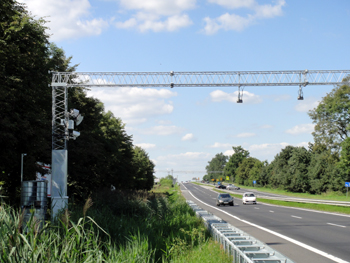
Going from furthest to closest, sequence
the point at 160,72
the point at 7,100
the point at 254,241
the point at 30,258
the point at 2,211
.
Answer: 1. the point at 160,72
2. the point at 7,100
3. the point at 254,241
4. the point at 2,211
5. the point at 30,258

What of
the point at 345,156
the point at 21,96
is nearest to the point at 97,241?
the point at 21,96

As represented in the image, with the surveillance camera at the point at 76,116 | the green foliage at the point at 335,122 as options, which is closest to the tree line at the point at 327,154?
the green foliage at the point at 335,122

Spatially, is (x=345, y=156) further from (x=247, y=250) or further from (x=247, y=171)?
(x=247, y=171)

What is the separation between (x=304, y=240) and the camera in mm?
14211

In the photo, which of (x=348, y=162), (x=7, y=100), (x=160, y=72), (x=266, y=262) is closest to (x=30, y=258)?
(x=266, y=262)

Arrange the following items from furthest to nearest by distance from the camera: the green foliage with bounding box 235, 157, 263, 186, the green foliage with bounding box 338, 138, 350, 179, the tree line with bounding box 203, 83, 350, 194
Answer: the green foliage with bounding box 235, 157, 263, 186
the tree line with bounding box 203, 83, 350, 194
the green foliage with bounding box 338, 138, 350, 179

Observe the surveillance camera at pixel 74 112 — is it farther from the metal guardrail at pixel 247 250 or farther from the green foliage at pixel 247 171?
the green foliage at pixel 247 171

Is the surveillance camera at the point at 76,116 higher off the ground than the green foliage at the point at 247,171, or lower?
higher

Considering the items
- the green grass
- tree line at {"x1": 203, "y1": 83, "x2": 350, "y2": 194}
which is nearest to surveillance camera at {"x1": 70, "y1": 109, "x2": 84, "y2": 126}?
the green grass

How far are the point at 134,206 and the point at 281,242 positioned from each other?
5302 millimetres

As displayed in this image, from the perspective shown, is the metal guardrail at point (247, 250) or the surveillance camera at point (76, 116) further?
the surveillance camera at point (76, 116)

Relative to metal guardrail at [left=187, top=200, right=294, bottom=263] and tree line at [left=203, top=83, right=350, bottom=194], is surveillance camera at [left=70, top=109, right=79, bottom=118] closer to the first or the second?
metal guardrail at [left=187, top=200, right=294, bottom=263]

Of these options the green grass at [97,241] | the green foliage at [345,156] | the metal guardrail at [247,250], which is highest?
the green foliage at [345,156]

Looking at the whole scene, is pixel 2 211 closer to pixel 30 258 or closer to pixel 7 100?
pixel 30 258
